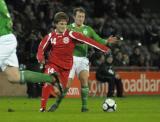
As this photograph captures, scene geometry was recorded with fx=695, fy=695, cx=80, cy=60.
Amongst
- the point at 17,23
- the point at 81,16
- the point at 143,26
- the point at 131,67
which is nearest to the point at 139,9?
the point at 143,26

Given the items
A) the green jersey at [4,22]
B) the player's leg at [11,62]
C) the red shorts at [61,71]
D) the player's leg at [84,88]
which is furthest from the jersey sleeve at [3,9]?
the player's leg at [84,88]

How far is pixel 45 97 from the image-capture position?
14609 mm

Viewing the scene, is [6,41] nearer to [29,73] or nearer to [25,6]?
[29,73]

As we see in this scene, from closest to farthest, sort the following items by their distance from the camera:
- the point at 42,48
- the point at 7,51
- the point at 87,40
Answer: the point at 7,51 → the point at 87,40 → the point at 42,48

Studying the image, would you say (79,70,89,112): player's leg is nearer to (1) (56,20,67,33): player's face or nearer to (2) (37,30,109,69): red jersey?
(2) (37,30,109,69): red jersey

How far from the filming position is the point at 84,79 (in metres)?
15.2

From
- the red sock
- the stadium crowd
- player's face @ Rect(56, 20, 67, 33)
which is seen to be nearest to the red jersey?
player's face @ Rect(56, 20, 67, 33)

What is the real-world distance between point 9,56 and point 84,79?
3.77 meters

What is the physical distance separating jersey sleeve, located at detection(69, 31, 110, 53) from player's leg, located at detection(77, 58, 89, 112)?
102 centimetres

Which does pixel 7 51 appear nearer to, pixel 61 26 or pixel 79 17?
pixel 61 26

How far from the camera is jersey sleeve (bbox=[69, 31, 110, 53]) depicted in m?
14.2

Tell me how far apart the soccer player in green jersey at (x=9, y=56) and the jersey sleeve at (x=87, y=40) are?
254 centimetres

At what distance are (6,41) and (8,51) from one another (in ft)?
0.64

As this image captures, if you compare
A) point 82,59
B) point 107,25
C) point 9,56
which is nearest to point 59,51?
point 82,59
